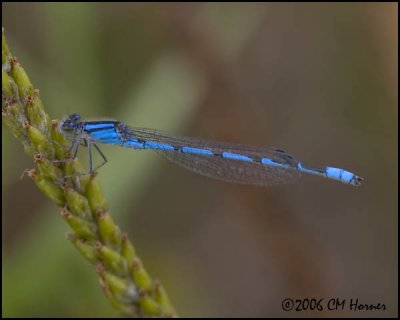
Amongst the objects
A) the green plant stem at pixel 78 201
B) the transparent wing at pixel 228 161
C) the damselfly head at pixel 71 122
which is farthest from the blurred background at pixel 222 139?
the green plant stem at pixel 78 201

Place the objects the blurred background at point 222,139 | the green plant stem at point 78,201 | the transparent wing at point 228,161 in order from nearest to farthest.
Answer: the green plant stem at point 78,201 → the transparent wing at point 228,161 → the blurred background at point 222,139

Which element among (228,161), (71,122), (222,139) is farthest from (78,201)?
(222,139)

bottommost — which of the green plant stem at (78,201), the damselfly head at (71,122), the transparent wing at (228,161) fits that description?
the green plant stem at (78,201)

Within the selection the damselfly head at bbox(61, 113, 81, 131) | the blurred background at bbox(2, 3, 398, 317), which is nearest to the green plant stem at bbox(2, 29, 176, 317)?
the damselfly head at bbox(61, 113, 81, 131)

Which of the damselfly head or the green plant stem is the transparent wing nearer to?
the damselfly head

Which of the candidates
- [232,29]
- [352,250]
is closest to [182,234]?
[352,250]

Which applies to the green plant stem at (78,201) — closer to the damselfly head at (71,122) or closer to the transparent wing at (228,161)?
the damselfly head at (71,122)

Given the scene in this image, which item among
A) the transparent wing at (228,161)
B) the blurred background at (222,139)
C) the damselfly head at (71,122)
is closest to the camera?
the damselfly head at (71,122)
